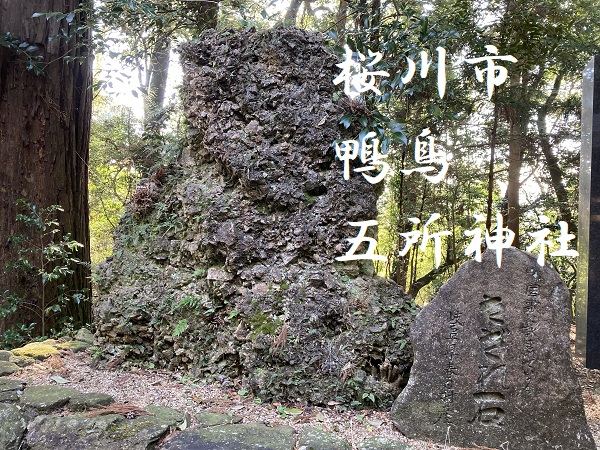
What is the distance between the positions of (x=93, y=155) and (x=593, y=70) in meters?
6.91

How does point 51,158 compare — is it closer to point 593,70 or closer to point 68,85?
point 68,85

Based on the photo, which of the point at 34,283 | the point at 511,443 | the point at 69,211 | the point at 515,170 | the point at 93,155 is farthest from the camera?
the point at 93,155

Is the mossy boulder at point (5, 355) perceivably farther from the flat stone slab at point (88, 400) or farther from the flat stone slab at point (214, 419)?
the flat stone slab at point (214, 419)

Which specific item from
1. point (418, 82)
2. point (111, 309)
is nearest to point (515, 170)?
point (418, 82)

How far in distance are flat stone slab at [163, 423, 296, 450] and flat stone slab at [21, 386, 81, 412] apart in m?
0.85

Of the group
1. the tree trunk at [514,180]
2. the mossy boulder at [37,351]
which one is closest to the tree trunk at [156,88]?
the mossy boulder at [37,351]

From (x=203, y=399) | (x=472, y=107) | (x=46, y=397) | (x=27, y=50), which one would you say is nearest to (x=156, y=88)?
(x=27, y=50)

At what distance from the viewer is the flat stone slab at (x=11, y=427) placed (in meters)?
2.32

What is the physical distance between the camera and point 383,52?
397 centimetres

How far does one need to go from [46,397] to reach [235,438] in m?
1.29

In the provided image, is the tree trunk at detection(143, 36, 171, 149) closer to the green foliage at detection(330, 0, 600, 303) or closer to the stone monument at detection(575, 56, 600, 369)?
the green foliage at detection(330, 0, 600, 303)

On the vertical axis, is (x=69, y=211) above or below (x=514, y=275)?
above

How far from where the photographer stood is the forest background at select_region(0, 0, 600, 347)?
154 inches

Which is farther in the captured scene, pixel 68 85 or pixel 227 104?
pixel 68 85
